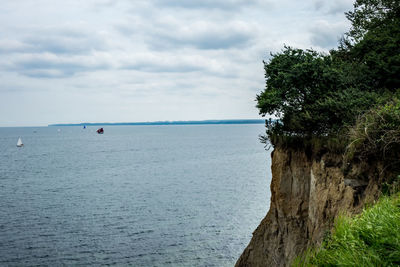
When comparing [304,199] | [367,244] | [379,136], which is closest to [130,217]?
[304,199]

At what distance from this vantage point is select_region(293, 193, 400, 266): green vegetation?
230 inches

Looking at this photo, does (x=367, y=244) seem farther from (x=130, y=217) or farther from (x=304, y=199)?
(x=130, y=217)

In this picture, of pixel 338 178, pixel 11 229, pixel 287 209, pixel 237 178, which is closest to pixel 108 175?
pixel 237 178

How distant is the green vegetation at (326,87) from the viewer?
16.6m

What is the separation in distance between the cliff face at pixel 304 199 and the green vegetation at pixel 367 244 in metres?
6.50

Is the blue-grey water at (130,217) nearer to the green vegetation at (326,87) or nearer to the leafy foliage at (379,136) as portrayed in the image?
the green vegetation at (326,87)

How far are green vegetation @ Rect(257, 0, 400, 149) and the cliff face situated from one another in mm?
1407

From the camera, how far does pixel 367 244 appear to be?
6.58 meters

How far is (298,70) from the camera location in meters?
17.8

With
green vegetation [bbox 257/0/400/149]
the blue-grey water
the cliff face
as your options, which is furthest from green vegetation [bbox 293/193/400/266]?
the blue-grey water

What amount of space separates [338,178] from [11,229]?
99.7ft

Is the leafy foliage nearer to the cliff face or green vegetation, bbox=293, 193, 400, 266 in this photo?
the cliff face

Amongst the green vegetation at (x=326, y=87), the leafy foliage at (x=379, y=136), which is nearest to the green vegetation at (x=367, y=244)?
the leafy foliage at (x=379, y=136)

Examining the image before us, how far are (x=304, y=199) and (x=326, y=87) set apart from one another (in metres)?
6.20
